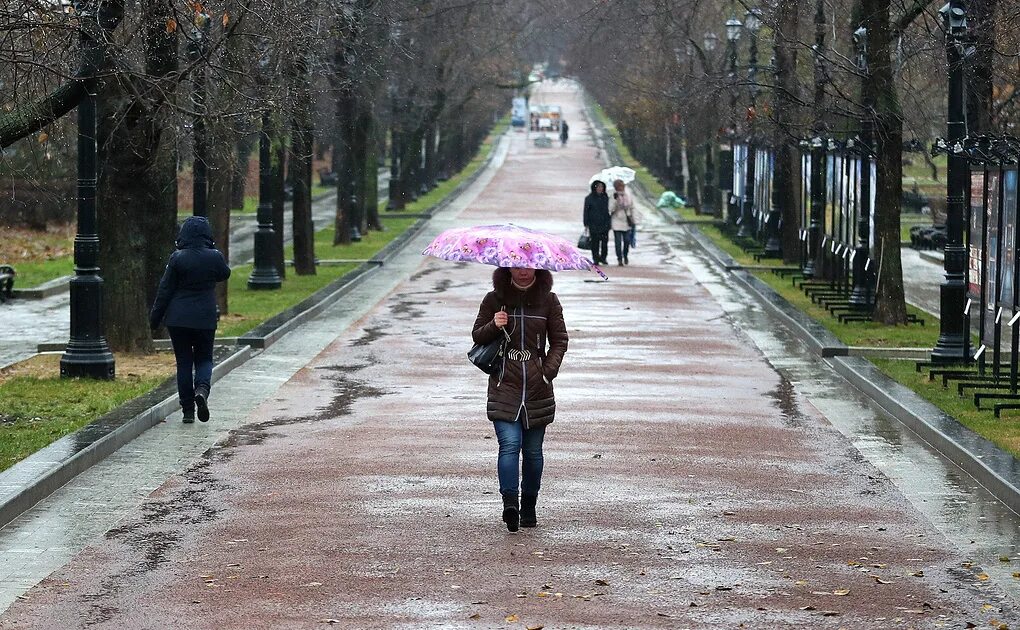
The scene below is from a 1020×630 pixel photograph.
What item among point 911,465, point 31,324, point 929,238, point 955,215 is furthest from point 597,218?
point 911,465

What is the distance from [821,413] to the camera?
1512cm

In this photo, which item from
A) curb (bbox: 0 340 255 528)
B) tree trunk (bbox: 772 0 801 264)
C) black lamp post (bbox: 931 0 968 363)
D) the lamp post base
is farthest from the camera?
tree trunk (bbox: 772 0 801 264)

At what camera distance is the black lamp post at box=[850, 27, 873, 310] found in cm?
2231

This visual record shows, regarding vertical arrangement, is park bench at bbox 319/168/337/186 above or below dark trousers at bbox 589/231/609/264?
above

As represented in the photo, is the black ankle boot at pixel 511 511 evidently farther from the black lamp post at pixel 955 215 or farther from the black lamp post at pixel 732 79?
the black lamp post at pixel 732 79

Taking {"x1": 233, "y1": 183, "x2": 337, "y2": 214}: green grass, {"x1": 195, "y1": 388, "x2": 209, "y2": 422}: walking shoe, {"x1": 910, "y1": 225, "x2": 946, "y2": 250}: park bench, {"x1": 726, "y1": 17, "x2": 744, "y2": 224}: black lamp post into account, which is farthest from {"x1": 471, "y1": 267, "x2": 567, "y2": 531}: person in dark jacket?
{"x1": 233, "y1": 183, "x2": 337, "y2": 214}: green grass

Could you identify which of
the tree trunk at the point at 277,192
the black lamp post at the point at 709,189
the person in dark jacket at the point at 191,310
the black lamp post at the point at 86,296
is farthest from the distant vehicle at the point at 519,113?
the person in dark jacket at the point at 191,310

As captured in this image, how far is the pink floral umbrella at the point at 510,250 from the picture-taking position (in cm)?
941

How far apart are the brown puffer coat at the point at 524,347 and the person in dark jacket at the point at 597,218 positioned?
2341 centimetres

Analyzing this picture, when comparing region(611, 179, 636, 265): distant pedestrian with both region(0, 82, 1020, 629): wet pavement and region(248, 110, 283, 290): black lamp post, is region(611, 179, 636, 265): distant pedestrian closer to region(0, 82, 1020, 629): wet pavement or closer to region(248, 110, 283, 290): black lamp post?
region(248, 110, 283, 290): black lamp post

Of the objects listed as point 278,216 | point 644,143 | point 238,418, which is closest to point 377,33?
point 278,216

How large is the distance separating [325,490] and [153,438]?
108 inches

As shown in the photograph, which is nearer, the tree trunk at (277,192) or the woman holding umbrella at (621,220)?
the tree trunk at (277,192)

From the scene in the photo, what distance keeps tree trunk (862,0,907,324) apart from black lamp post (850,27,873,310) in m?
0.19
